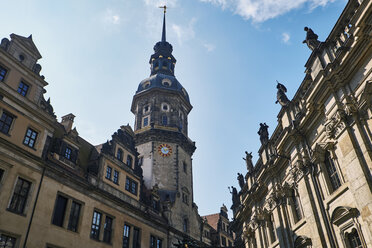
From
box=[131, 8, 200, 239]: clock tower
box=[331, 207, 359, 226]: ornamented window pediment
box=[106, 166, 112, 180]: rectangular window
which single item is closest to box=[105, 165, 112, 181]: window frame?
box=[106, 166, 112, 180]: rectangular window

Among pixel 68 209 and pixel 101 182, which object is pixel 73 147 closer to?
pixel 101 182

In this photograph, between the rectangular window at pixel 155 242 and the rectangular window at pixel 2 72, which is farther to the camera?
the rectangular window at pixel 155 242

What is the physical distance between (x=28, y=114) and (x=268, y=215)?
66.4ft

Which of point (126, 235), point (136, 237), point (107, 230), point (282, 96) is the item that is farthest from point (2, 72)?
point (282, 96)

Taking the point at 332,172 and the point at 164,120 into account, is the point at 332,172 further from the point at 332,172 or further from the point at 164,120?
the point at 164,120

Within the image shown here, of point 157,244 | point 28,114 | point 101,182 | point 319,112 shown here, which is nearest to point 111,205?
point 101,182

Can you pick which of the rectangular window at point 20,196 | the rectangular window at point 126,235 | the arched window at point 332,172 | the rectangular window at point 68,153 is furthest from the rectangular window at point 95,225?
the arched window at point 332,172

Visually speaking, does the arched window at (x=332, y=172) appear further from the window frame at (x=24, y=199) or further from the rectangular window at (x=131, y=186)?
the rectangular window at (x=131, y=186)

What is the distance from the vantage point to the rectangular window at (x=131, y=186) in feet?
103

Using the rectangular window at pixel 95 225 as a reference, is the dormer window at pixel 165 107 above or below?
above

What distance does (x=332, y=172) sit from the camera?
1728cm

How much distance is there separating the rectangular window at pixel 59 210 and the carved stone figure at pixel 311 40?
2095cm

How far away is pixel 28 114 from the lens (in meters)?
22.6

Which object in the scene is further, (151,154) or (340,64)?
(151,154)
